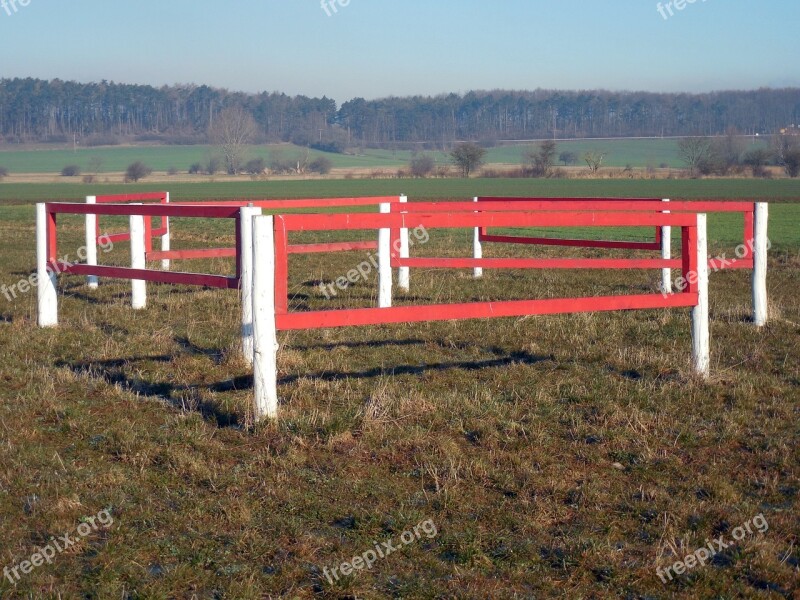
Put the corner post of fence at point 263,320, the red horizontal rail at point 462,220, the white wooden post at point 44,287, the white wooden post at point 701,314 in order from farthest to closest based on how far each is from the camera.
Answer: the white wooden post at point 44,287 < the white wooden post at point 701,314 < the red horizontal rail at point 462,220 < the corner post of fence at point 263,320

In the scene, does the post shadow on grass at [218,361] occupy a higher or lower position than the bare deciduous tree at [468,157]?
lower

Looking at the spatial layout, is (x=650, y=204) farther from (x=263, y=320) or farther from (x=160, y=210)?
(x=263, y=320)

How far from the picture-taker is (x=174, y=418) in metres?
5.91

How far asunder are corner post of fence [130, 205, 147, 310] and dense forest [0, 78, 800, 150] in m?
139

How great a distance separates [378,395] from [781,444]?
237 cm

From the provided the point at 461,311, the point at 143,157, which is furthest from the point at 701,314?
the point at 143,157

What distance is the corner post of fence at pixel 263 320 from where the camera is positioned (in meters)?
5.87

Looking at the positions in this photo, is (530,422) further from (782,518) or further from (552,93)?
(552,93)

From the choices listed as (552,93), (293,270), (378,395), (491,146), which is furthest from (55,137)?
(378,395)

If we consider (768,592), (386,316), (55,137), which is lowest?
(768,592)

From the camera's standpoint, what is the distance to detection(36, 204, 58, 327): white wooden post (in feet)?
30.9

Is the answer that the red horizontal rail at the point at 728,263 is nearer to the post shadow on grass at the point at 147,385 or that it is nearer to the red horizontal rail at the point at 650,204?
the red horizontal rail at the point at 650,204

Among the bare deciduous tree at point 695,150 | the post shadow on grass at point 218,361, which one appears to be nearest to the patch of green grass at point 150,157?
the bare deciduous tree at point 695,150

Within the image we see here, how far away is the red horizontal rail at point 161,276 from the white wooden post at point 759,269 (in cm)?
529
